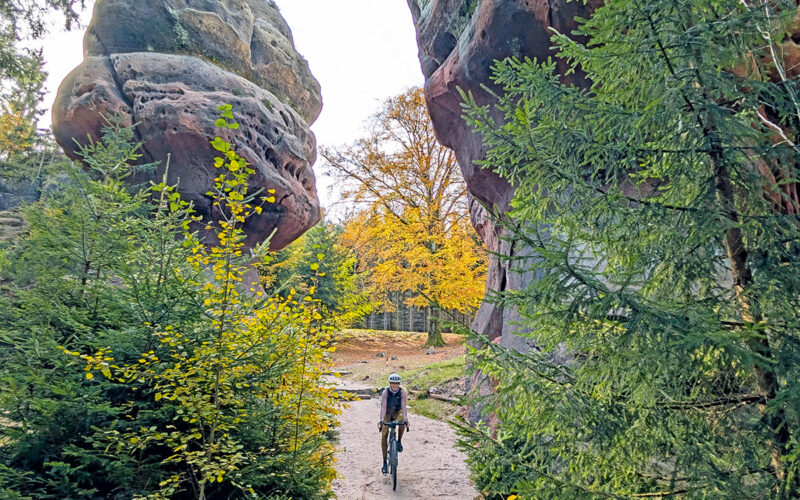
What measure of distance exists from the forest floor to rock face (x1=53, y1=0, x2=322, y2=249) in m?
6.60

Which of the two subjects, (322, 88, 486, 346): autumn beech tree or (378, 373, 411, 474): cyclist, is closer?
(378, 373, 411, 474): cyclist

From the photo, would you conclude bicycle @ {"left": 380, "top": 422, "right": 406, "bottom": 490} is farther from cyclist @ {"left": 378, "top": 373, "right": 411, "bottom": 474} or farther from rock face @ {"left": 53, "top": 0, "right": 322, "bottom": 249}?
rock face @ {"left": 53, "top": 0, "right": 322, "bottom": 249}

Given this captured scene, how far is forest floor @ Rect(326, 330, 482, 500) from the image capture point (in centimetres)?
529

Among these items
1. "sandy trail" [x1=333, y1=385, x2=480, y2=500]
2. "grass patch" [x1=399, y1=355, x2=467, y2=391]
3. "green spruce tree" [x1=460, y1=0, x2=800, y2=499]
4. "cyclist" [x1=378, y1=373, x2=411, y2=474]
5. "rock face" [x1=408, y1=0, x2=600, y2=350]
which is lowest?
"sandy trail" [x1=333, y1=385, x2=480, y2=500]

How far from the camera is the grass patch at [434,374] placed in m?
10.8

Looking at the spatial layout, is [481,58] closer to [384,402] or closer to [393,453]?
[384,402]

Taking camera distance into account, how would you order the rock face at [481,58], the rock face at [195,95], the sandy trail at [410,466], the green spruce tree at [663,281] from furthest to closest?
the rock face at [195,95]
the rock face at [481,58]
the sandy trail at [410,466]
the green spruce tree at [663,281]

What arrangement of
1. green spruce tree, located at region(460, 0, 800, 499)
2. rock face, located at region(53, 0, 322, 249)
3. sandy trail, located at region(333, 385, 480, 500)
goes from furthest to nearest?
rock face, located at region(53, 0, 322, 249)
sandy trail, located at region(333, 385, 480, 500)
green spruce tree, located at region(460, 0, 800, 499)

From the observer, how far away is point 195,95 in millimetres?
11727

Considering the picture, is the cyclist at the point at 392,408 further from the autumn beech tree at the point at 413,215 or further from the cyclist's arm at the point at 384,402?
the autumn beech tree at the point at 413,215

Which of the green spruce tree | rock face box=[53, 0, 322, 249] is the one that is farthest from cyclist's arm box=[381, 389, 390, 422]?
rock face box=[53, 0, 322, 249]

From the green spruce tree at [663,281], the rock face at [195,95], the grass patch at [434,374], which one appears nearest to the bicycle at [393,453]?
the green spruce tree at [663,281]

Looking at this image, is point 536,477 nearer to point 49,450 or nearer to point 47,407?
point 47,407

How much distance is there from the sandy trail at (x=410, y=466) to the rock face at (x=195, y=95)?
7.89 metres
